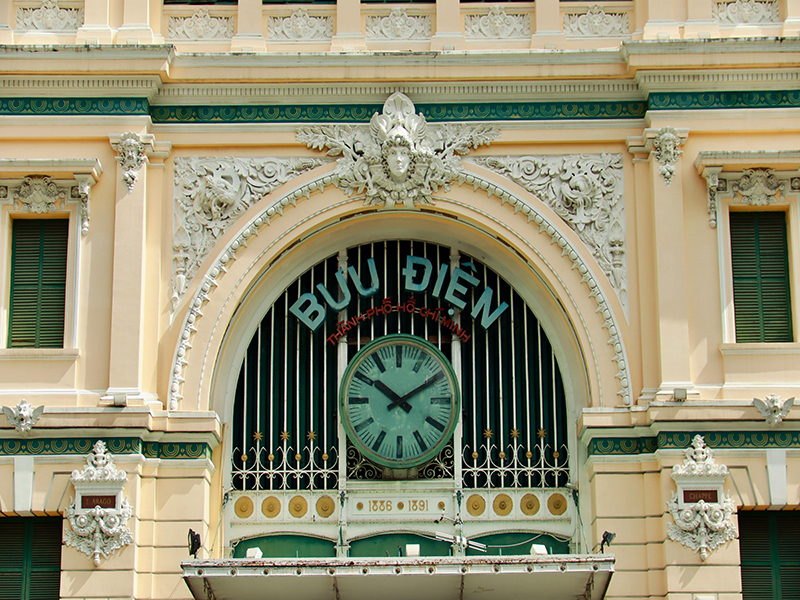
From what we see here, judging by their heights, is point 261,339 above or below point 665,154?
Result: below

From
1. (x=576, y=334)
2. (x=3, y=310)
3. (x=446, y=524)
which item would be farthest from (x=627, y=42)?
(x=3, y=310)

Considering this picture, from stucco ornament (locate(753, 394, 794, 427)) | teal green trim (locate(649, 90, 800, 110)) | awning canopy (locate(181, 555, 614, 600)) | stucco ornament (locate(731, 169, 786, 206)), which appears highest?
teal green trim (locate(649, 90, 800, 110))

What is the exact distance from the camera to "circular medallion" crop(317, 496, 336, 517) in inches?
871

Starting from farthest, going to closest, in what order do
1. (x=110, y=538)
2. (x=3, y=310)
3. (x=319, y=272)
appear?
(x=319, y=272) → (x=3, y=310) → (x=110, y=538)

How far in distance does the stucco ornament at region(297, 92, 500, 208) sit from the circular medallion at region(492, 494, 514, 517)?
510 cm

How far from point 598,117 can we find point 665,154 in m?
1.38

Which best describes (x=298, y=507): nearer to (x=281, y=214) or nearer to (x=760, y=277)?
(x=281, y=214)

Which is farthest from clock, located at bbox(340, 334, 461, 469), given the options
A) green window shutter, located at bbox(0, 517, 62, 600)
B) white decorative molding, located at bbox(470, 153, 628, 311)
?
green window shutter, located at bbox(0, 517, 62, 600)

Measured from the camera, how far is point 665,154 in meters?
22.4

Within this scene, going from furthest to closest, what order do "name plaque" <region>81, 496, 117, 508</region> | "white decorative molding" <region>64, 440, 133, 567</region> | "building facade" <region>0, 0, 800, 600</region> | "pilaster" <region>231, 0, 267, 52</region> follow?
"pilaster" <region>231, 0, 267, 52</region> → "building facade" <region>0, 0, 800, 600</region> → "name plaque" <region>81, 496, 117, 508</region> → "white decorative molding" <region>64, 440, 133, 567</region>

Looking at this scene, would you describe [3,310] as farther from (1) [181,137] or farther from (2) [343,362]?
(2) [343,362]

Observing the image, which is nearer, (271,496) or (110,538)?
(110,538)

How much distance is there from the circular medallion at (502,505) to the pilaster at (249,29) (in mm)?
8585

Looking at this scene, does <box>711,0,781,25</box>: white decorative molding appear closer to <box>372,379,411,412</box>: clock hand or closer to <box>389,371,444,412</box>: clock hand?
<box>389,371,444,412</box>: clock hand
